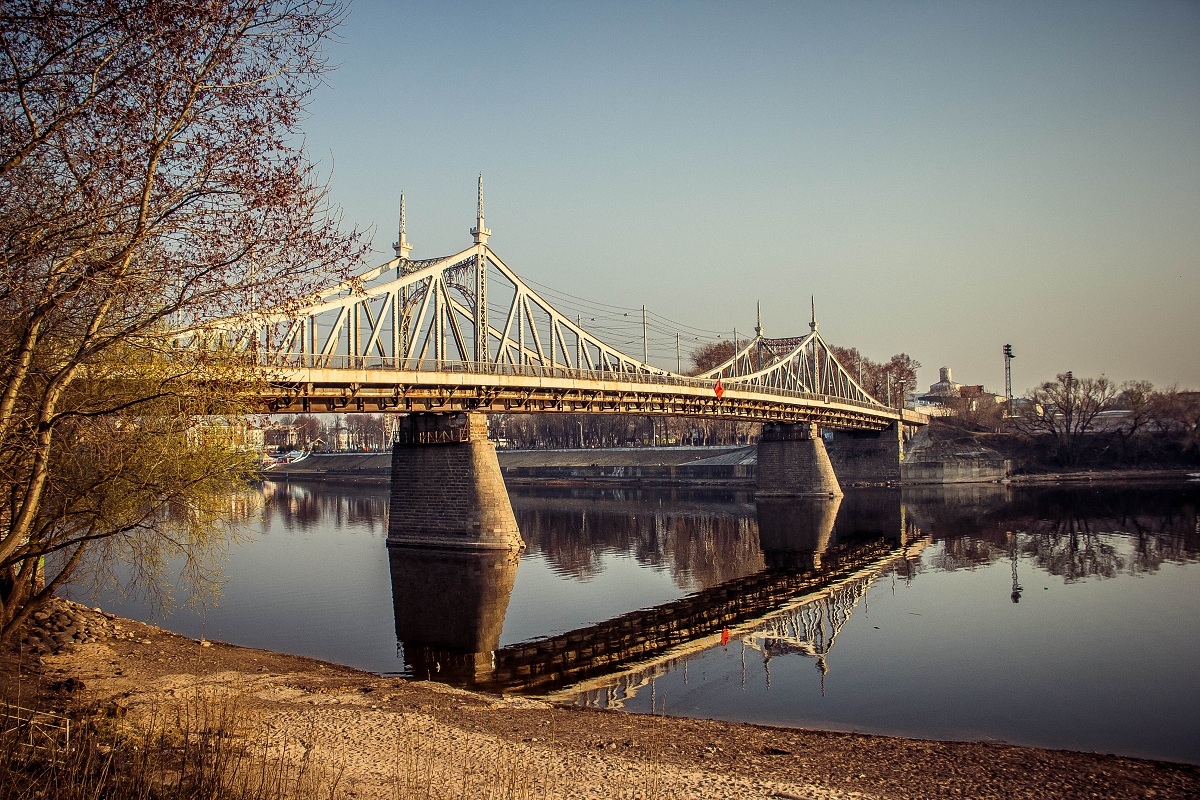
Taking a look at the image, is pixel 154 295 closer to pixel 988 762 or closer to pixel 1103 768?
pixel 988 762

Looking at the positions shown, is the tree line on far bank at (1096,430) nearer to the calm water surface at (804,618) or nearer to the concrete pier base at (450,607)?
the calm water surface at (804,618)

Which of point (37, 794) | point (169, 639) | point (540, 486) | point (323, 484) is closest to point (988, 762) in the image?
point (37, 794)

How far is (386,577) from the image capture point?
91.5ft

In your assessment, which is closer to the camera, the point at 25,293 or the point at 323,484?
the point at 25,293

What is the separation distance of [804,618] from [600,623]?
5214 mm

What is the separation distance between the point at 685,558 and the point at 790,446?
3105 cm

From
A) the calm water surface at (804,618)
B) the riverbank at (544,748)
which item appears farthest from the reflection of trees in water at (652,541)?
the riverbank at (544,748)

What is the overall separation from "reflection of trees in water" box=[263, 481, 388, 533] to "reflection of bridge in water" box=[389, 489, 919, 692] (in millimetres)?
15687

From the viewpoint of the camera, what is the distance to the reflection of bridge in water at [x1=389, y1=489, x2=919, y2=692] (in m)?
16.8

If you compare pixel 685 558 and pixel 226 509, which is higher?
pixel 226 509

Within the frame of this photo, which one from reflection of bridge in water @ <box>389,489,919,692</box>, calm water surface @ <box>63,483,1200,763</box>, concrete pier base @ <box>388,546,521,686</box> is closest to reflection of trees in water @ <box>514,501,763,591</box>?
calm water surface @ <box>63,483,1200,763</box>

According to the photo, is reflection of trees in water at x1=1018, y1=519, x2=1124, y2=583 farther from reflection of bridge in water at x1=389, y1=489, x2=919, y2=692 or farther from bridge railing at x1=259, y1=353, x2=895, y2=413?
bridge railing at x1=259, y1=353, x2=895, y2=413

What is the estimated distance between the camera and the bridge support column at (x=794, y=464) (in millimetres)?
59219

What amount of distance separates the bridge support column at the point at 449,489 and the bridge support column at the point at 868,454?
158 feet
